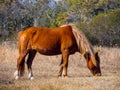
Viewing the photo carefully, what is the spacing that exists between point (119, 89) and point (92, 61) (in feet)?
7.34

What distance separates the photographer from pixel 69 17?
47906 mm

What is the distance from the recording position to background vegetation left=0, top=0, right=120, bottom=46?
32.3 meters

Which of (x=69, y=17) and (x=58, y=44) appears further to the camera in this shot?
(x=69, y=17)

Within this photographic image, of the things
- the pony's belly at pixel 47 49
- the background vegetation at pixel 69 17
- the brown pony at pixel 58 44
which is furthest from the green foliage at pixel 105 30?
the pony's belly at pixel 47 49

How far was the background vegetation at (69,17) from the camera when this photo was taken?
32281mm

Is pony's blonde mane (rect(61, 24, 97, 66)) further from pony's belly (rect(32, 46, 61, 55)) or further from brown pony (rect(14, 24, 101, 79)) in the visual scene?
pony's belly (rect(32, 46, 61, 55))

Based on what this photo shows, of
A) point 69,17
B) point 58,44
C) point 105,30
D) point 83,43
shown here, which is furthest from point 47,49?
point 69,17

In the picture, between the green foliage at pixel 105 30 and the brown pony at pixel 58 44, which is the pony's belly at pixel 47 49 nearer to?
the brown pony at pixel 58 44

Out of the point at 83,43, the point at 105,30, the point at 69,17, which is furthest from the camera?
the point at 69,17

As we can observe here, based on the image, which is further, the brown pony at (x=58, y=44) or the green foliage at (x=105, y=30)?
the green foliage at (x=105, y=30)

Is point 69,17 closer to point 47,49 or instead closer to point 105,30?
point 105,30

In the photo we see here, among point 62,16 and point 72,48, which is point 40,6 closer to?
point 62,16

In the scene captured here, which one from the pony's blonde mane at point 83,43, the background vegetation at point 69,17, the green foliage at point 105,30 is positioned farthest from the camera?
the background vegetation at point 69,17

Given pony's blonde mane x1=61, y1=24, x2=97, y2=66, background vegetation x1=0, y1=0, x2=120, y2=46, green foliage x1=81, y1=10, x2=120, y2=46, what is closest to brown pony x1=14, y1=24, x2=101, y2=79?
pony's blonde mane x1=61, y1=24, x2=97, y2=66
